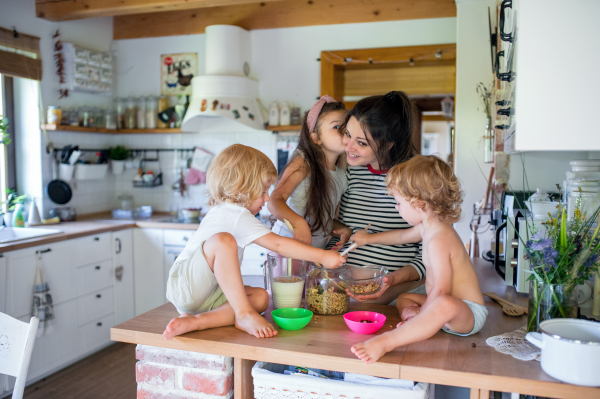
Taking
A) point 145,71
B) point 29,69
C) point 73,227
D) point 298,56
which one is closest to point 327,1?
point 298,56

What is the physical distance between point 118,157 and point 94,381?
1.89m

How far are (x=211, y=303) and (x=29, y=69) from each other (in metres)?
2.78

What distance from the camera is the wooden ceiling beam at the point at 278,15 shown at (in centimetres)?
358

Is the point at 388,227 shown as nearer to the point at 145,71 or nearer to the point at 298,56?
the point at 298,56

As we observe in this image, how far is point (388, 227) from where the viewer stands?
5.55 ft

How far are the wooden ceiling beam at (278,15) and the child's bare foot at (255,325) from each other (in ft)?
9.72

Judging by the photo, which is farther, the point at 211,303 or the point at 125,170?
the point at 125,170

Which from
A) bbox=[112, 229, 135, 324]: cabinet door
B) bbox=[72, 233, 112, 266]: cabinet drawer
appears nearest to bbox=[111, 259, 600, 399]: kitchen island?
bbox=[72, 233, 112, 266]: cabinet drawer

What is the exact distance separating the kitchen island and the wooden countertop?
1677 millimetres

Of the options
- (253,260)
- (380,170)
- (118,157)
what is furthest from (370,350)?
(118,157)

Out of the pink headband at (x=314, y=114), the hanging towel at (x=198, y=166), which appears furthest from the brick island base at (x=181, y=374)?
the hanging towel at (x=198, y=166)

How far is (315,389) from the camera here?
1.15m

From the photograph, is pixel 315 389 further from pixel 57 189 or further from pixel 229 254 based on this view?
pixel 57 189

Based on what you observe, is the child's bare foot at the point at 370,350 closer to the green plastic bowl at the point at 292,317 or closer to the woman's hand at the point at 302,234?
the green plastic bowl at the point at 292,317
